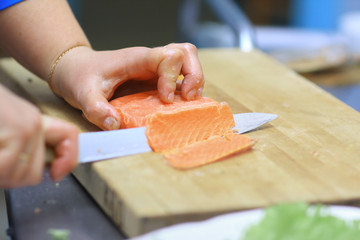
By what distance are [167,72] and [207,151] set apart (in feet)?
0.93

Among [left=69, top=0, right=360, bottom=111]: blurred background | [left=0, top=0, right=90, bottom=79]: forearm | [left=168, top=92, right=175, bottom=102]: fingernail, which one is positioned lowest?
[left=69, top=0, right=360, bottom=111]: blurred background

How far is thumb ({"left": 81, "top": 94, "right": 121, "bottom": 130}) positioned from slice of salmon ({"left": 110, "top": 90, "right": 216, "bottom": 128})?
29 millimetres

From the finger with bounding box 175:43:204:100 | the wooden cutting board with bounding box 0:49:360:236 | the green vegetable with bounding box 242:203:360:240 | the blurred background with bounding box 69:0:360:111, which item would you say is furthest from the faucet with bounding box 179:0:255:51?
the green vegetable with bounding box 242:203:360:240

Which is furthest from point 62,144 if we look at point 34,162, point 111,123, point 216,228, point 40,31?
point 40,31

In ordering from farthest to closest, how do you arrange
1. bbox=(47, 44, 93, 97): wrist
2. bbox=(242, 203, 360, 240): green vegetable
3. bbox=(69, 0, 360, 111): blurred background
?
bbox=(69, 0, 360, 111): blurred background → bbox=(47, 44, 93, 97): wrist → bbox=(242, 203, 360, 240): green vegetable

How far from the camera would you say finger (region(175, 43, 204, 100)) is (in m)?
1.48

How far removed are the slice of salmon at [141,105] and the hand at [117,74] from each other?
0.07 feet

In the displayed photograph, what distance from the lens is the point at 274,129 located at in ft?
4.96

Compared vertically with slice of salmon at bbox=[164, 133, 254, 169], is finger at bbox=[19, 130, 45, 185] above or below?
above

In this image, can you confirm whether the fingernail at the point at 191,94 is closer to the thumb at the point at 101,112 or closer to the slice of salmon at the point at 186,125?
the slice of salmon at the point at 186,125

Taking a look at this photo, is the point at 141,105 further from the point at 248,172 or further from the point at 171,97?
the point at 248,172

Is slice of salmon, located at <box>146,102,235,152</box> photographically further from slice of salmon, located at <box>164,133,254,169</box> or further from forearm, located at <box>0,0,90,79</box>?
forearm, located at <box>0,0,90,79</box>

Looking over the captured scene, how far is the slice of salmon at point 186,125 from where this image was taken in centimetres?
133

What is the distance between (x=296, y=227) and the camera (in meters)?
0.90
